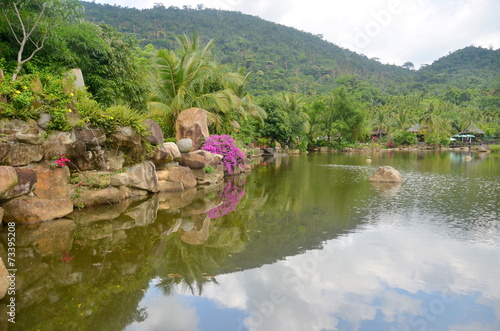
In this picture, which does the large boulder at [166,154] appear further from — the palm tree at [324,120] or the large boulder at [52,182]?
the palm tree at [324,120]

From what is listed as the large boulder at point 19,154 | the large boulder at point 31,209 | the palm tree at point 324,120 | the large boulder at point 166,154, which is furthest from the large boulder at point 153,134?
the palm tree at point 324,120

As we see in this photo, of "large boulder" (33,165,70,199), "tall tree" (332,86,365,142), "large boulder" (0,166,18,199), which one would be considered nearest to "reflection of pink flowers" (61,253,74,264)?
"large boulder" (0,166,18,199)

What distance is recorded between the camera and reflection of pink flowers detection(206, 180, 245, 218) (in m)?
8.58

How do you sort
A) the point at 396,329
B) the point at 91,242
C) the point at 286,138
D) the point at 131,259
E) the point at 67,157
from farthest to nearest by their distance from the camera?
the point at 286,138, the point at 67,157, the point at 91,242, the point at 131,259, the point at 396,329

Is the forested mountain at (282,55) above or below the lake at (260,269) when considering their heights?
above

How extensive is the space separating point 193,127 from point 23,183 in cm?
924

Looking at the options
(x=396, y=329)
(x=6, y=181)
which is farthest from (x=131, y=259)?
(x=396, y=329)

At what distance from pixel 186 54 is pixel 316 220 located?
1323 centimetres

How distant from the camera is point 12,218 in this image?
21.9 feet

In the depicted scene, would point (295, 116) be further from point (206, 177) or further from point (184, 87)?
point (206, 177)

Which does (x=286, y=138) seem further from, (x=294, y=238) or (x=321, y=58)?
(x=321, y=58)

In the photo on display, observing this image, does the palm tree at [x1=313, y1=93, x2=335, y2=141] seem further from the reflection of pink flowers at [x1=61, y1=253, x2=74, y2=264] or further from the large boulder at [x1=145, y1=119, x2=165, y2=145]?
the reflection of pink flowers at [x1=61, y1=253, x2=74, y2=264]

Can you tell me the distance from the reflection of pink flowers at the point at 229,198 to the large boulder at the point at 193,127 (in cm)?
249

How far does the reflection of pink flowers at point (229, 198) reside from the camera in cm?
858
